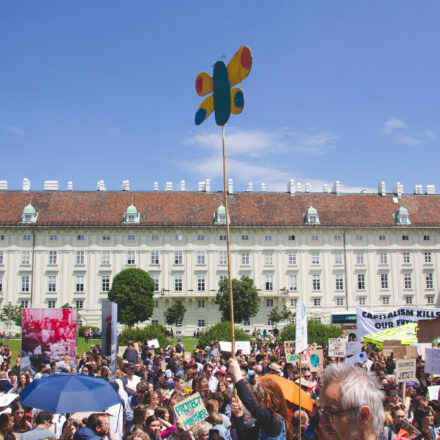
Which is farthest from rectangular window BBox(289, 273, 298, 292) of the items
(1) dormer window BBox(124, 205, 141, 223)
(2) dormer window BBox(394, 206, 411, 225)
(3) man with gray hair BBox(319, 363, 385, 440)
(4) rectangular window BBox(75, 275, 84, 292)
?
(3) man with gray hair BBox(319, 363, 385, 440)

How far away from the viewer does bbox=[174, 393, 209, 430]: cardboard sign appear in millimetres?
7277

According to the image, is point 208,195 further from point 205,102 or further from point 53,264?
point 205,102

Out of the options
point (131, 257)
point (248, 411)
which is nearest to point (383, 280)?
point (131, 257)

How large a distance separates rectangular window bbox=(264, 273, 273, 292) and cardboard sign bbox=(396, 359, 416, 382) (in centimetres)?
5575

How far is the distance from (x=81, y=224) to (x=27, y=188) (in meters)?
9.91

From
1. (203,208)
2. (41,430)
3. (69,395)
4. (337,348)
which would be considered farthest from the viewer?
(203,208)

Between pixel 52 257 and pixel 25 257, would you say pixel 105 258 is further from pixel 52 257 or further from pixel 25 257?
pixel 25 257

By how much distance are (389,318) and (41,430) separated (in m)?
20.1

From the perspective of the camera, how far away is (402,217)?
69.2 meters

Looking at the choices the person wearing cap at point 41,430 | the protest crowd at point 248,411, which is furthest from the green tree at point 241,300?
the person wearing cap at point 41,430

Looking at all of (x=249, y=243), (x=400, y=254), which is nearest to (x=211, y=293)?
(x=249, y=243)

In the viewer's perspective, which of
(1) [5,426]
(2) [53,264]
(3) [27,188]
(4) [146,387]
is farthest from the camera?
(3) [27,188]

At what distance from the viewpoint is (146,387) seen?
9.39 metres

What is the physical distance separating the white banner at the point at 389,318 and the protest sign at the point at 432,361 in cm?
1226
